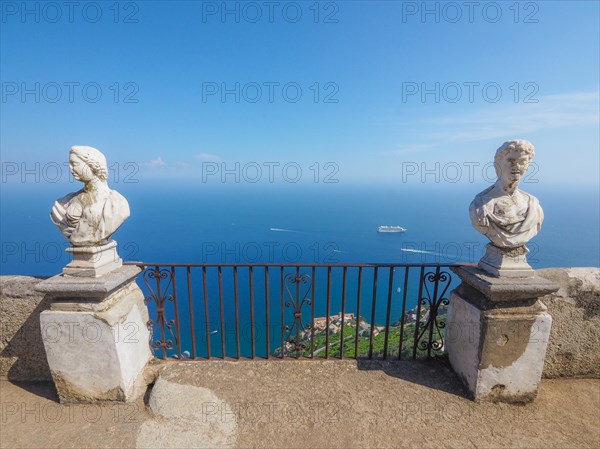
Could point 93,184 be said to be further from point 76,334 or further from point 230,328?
point 230,328

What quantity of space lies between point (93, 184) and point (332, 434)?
127 inches

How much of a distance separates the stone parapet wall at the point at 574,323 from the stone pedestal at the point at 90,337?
4.46 metres

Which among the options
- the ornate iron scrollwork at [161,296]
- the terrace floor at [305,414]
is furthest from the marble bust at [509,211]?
the ornate iron scrollwork at [161,296]

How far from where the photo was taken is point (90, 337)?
9.24 ft

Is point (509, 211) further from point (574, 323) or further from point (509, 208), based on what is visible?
point (574, 323)

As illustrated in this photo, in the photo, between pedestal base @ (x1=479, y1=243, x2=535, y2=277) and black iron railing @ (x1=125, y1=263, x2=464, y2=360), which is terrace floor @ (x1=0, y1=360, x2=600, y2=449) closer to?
black iron railing @ (x1=125, y1=263, x2=464, y2=360)

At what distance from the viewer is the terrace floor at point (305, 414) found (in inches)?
101

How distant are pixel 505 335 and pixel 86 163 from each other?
4.31m

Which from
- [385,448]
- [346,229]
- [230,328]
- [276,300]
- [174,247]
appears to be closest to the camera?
[385,448]

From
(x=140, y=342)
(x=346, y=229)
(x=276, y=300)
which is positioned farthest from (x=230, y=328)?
(x=346, y=229)

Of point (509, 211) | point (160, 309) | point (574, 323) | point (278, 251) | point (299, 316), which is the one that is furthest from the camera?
point (278, 251)

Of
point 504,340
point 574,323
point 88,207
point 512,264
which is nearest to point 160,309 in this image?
point 88,207

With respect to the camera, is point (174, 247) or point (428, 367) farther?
point (174, 247)

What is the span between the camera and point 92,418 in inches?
111
